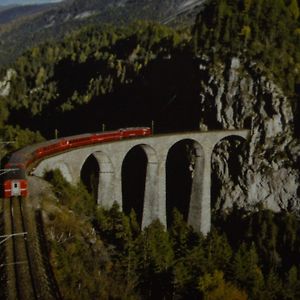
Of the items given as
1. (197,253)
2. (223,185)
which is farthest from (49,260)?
(223,185)

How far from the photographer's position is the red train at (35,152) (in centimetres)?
4347

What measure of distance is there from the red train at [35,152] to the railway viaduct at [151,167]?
74.0 inches

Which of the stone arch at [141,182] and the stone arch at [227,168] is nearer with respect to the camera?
the stone arch at [141,182]

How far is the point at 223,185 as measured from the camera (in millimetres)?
91125

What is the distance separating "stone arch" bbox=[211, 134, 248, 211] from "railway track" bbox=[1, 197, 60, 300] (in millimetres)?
53538

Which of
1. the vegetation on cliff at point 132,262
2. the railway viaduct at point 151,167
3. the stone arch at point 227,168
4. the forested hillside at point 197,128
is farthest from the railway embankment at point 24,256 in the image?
the stone arch at point 227,168

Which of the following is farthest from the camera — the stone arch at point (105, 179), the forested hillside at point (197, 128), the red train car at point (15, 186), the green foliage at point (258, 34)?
the green foliage at point (258, 34)

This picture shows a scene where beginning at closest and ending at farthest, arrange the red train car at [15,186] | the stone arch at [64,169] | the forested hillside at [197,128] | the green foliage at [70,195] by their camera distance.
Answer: the red train car at [15,186]
the forested hillside at [197,128]
the green foliage at [70,195]
the stone arch at [64,169]

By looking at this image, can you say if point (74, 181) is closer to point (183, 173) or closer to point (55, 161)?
point (55, 161)

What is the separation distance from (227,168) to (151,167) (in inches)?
1018

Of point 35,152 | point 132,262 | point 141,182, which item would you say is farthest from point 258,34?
point 132,262

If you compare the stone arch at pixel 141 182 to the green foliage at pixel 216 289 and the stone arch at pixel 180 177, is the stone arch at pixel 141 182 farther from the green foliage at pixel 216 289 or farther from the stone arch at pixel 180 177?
the green foliage at pixel 216 289

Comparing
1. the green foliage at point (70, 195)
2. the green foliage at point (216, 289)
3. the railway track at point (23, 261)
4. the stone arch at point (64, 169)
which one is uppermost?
the stone arch at point (64, 169)

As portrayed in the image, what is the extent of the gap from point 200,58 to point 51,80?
98.3 metres
